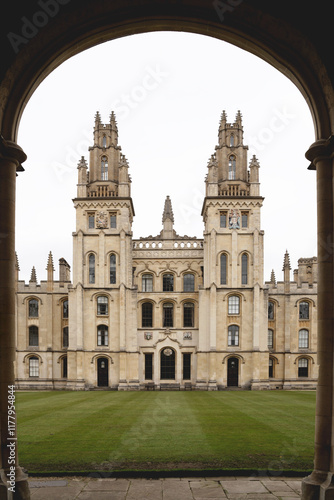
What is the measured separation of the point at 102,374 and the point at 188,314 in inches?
407

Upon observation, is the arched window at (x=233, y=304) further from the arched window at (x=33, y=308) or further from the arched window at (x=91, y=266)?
the arched window at (x=33, y=308)

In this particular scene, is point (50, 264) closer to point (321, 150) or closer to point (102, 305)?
point (102, 305)

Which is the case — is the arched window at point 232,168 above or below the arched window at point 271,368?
above

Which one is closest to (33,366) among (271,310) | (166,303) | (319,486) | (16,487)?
(166,303)

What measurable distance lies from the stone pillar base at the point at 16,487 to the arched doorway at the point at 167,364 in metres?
35.8

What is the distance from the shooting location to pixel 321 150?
7387 mm

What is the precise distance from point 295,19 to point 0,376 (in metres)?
7.76

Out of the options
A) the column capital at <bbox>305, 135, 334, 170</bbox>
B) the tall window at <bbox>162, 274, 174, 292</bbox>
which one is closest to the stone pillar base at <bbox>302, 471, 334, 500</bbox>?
the column capital at <bbox>305, 135, 334, 170</bbox>

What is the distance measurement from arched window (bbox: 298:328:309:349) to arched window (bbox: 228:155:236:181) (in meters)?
17.6

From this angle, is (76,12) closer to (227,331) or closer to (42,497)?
(42,497)

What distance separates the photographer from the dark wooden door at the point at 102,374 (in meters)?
41.1

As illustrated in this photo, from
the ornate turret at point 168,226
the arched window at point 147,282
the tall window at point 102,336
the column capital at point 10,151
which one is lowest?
Answer: the tall window at point 102,336

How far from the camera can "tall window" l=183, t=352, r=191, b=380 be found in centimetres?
4200

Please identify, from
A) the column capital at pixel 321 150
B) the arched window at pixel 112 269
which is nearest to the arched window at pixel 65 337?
the arched window at pixel 112 269
